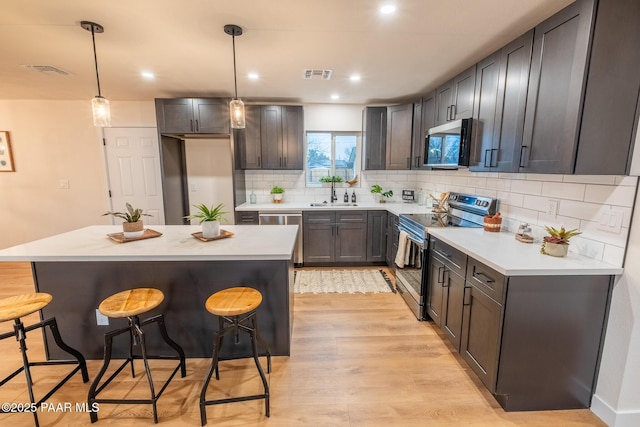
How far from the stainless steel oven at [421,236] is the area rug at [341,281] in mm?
332

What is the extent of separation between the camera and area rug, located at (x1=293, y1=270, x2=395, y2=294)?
3.45 metres

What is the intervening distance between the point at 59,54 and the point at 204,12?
5.55 ft

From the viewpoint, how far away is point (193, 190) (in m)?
4.54

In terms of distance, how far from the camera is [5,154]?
4.30m

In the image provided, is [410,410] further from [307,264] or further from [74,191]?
[74,191]

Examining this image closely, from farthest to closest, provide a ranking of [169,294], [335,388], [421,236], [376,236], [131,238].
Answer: [376,236] < [421,236] < [131,238] < [169,294] < [335,388]

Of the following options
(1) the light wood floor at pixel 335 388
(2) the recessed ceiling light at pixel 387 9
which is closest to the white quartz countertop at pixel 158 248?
(1) the light wood floor at pixel 335 388

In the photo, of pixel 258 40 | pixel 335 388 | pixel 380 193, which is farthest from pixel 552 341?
pixel 380 193

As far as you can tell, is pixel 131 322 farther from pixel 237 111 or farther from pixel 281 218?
pixel 281 218

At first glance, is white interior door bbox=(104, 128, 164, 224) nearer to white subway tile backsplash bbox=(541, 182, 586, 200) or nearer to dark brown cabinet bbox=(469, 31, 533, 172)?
dark brown cabinet bbox=(469, 31, 533, 172)

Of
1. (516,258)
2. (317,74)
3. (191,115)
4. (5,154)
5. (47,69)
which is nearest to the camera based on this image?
(516,258)

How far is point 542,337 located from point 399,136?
3015 mm

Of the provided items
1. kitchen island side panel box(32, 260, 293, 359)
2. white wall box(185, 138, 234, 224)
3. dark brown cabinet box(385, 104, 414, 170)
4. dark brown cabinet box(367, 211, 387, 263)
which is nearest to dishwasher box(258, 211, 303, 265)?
white wall box(185, 138, 234, 224)

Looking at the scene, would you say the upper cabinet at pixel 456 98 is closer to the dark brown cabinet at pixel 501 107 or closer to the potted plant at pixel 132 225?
the dark brown cabinet at pixel 501 107
